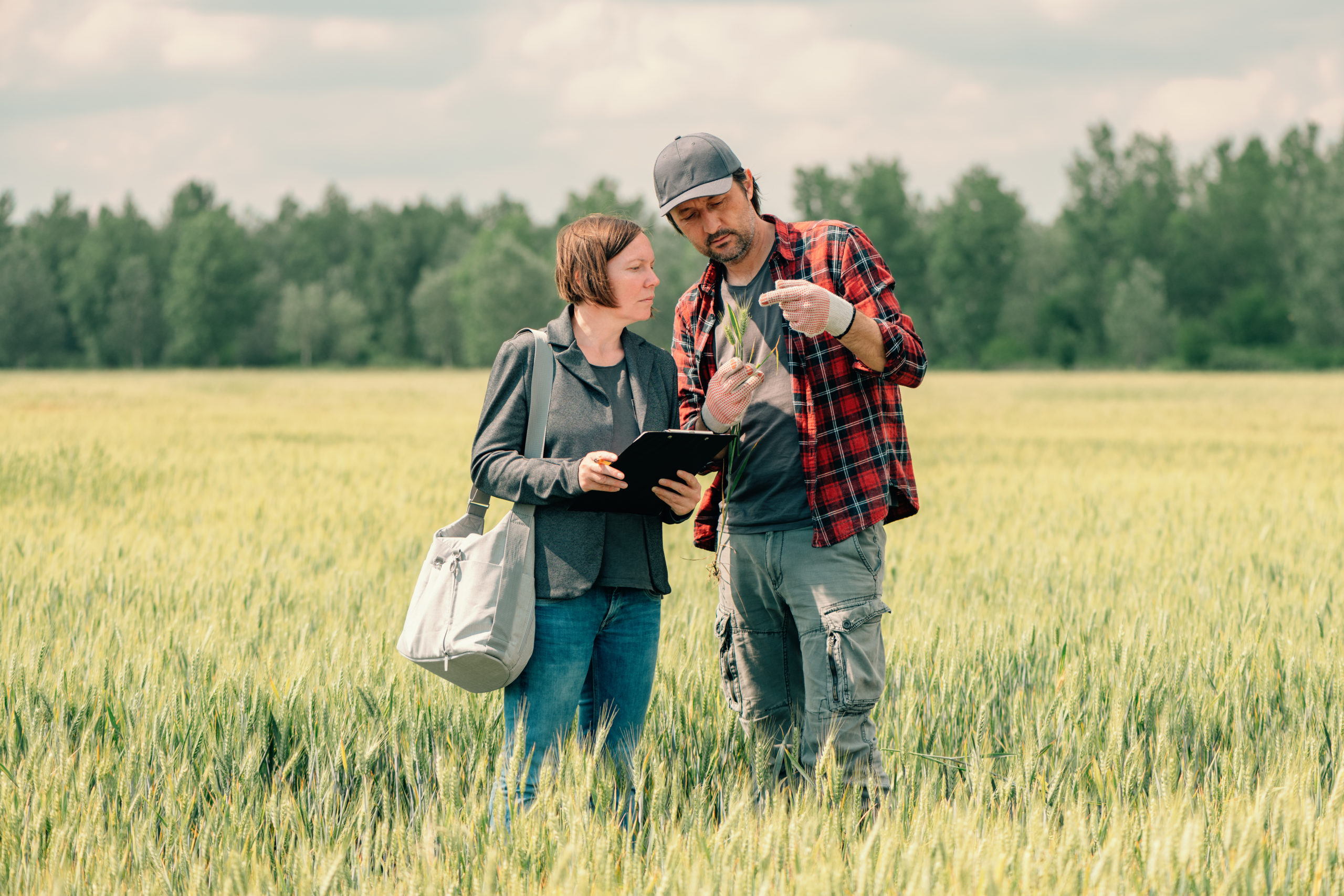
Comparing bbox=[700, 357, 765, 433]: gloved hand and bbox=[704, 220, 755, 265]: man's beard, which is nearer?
bbox=[700, 357, 765, 433]: gloved hand

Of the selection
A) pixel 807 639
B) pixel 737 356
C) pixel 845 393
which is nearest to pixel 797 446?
pixel 845 393

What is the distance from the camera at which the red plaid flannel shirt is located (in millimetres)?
3275

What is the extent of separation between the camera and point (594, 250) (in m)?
3.10

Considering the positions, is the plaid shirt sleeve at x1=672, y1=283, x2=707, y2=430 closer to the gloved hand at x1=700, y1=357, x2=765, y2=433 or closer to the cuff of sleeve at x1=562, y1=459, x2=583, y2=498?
the gloved hand at x1=700, y1=357, x2=765, y2=433

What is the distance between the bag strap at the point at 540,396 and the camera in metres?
3.13

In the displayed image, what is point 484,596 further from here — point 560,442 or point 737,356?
point 737,356

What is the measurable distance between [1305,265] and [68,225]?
106645 mm

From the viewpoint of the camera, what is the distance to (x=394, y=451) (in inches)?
683

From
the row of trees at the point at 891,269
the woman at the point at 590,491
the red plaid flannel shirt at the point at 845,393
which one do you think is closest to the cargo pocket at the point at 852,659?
the red plaid flannel shirt at the point at 845,393

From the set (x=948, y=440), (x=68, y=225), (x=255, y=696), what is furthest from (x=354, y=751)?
(x=68, y=225)

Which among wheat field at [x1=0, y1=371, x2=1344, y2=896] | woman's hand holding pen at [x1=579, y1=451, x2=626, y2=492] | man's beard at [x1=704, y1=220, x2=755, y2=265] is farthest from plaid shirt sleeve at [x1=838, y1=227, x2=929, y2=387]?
wheat field at [x1=0, y1=371, x2=1344, y2=896]

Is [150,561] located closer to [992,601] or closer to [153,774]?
[153,774]

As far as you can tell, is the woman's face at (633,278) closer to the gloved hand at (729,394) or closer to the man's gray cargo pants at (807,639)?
the gloved hand at (729,394)

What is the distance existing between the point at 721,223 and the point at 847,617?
127cm
